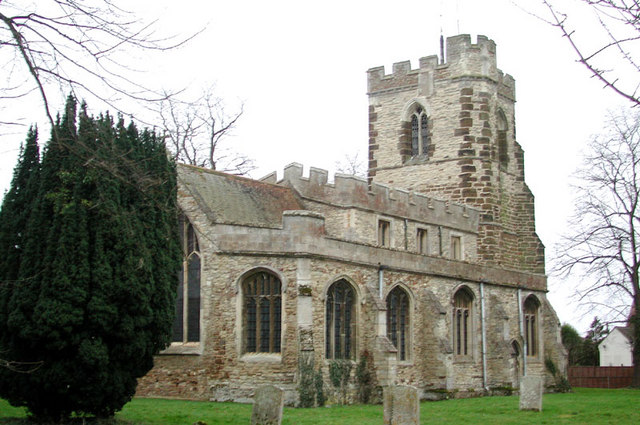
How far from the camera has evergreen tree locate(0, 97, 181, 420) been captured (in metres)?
14.9

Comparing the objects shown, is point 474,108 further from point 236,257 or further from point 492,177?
point 236,257

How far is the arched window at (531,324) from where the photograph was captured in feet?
105

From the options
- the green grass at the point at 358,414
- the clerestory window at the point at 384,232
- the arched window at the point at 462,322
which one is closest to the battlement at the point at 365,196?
the clerestory window at the point at 384,232

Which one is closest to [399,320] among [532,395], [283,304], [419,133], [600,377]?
[283,304]

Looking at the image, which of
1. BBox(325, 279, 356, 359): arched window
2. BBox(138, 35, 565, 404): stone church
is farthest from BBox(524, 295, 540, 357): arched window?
BBox(325, 279, 356, 359): arched window

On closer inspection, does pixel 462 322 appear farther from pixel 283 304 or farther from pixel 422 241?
pixel 283 304

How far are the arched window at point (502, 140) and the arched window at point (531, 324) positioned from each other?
6347 millimetres

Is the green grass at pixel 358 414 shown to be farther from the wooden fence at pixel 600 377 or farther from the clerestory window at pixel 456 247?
the wooden fence at pixel 600 377

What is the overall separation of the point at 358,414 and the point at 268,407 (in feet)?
13.1

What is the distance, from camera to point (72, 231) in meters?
→ 15.3

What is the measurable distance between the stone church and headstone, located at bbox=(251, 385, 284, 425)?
122 inches

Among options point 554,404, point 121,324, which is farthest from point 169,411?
point 554,404

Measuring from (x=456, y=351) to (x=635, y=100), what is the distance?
20.5m

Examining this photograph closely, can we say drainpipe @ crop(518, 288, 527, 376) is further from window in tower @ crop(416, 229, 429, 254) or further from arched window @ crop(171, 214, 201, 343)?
arched window @ crop(171, 214, 201, 343)
